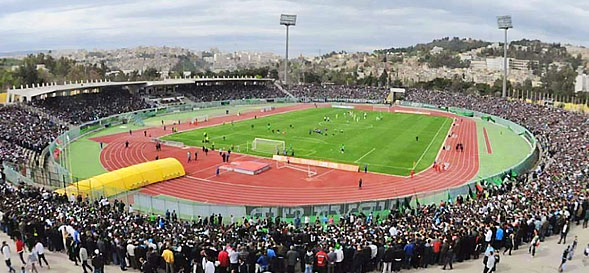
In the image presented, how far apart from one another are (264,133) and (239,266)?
39048 millimetres

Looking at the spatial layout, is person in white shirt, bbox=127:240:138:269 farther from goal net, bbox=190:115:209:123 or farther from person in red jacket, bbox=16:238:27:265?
goal net, bbox=190:115:209:123

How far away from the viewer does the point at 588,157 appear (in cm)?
3111

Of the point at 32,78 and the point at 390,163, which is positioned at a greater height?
the point at 32,78

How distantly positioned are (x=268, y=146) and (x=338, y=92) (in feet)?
167

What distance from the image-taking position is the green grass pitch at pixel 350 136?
40625 mm

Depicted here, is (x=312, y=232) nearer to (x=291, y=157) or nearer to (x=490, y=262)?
(x=490, y=262)

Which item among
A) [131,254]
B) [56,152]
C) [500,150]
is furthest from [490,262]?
[56,152]

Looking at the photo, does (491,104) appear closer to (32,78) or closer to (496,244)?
(496,244)

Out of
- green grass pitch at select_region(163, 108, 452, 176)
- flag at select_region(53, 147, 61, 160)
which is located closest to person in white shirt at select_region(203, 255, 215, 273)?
green grass pitch at select_region(163, 108, 452, 176)

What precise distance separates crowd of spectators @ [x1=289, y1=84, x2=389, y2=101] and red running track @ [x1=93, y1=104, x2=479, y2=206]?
47.5 meters

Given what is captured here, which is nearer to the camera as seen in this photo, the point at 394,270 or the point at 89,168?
the point at 394,270

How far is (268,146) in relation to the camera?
44594 millimetres

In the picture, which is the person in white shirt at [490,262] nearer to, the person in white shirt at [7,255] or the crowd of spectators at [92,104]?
the person in white shirt at [7,255]

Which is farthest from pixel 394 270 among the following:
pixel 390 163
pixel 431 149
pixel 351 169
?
pixel 431 149
